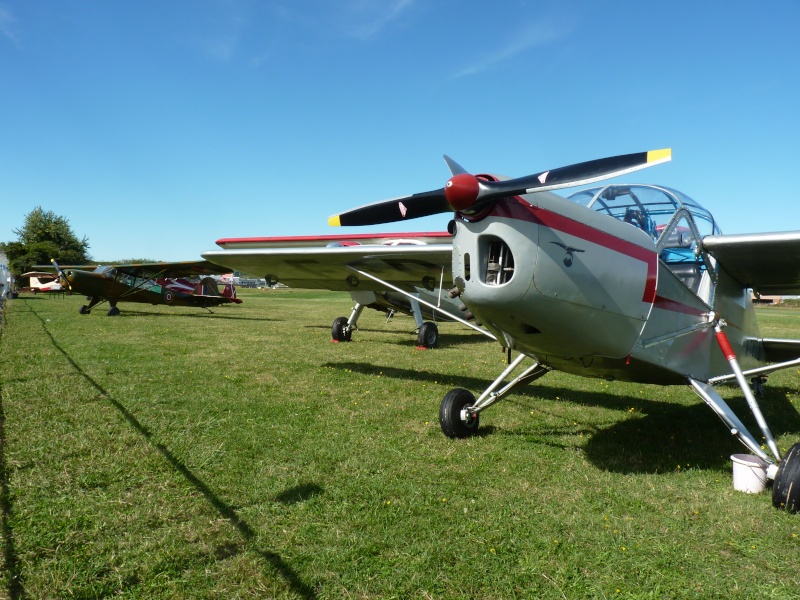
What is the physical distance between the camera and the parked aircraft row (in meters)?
3.43

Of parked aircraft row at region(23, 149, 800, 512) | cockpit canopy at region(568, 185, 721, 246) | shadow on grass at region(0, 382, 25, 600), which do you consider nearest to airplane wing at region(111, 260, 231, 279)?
parked aircraft row at region(23, 149, 800, 512)

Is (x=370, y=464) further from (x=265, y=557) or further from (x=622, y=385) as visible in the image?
(x=622, y=385)

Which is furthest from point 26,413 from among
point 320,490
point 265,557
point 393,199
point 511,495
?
point 511,495

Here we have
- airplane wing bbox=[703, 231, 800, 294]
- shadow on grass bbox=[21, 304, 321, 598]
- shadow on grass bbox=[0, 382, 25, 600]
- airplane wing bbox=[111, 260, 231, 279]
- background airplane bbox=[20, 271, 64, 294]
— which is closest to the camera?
shadow on grass bbox=[0, 382, 25, 600]

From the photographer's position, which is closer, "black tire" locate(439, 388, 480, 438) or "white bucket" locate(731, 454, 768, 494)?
"white bucket" locate(731, 454, 768, 494)

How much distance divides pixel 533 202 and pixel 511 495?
2.14 metres

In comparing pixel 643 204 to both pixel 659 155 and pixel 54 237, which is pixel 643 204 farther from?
pixel 54 237

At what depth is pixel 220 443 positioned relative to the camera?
475 cm

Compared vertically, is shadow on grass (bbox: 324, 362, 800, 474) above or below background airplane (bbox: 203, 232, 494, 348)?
below

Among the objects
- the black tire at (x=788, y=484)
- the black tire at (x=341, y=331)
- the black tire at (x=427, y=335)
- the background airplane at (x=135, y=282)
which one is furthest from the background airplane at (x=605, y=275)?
→ the background airplane at (x=135, y=282)

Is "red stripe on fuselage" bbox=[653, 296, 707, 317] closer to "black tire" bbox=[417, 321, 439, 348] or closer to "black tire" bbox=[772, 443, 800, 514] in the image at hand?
"black tire" bbox=[772, 443, 800, 514]

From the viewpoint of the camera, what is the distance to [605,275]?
375 cm

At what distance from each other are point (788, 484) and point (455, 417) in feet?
8.93

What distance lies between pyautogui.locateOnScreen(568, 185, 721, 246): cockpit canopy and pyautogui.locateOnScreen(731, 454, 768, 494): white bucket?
2.03 m
